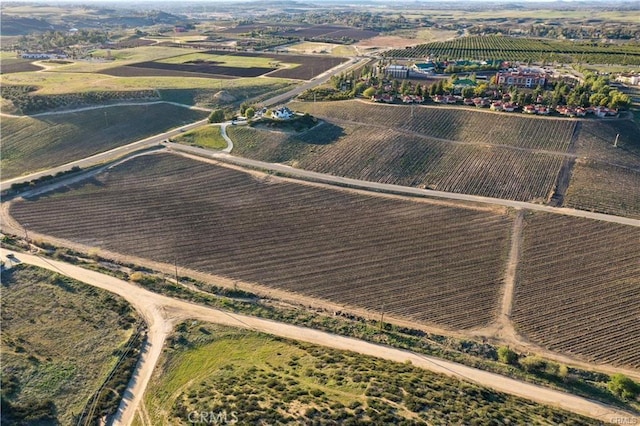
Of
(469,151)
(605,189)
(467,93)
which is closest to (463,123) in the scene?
(469,151)

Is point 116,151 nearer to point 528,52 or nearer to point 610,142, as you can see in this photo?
point 610,142

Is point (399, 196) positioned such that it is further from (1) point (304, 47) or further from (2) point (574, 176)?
(1) point (304, 47)

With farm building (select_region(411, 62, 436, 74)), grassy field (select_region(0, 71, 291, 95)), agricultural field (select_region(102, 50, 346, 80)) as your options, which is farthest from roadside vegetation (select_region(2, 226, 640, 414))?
farm building (select_region(411, 62, 436, 74))

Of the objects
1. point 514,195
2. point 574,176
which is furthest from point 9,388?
point 574,176

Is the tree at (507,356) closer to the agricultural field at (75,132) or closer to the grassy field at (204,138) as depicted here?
the grassy field at (204,138)

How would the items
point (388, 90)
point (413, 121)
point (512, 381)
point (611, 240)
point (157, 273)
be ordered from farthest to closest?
point (388, 90)
point (413, 121)
point (611, 240)
point (157, 273)
point (512, 381)

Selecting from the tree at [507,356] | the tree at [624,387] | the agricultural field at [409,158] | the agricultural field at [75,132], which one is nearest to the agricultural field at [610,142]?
the agricultural field at [409,158]

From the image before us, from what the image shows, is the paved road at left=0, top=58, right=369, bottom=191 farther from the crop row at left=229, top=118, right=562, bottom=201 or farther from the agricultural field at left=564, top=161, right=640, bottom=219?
the agricultural field at left=564, top=161, right=640, bottom=219
